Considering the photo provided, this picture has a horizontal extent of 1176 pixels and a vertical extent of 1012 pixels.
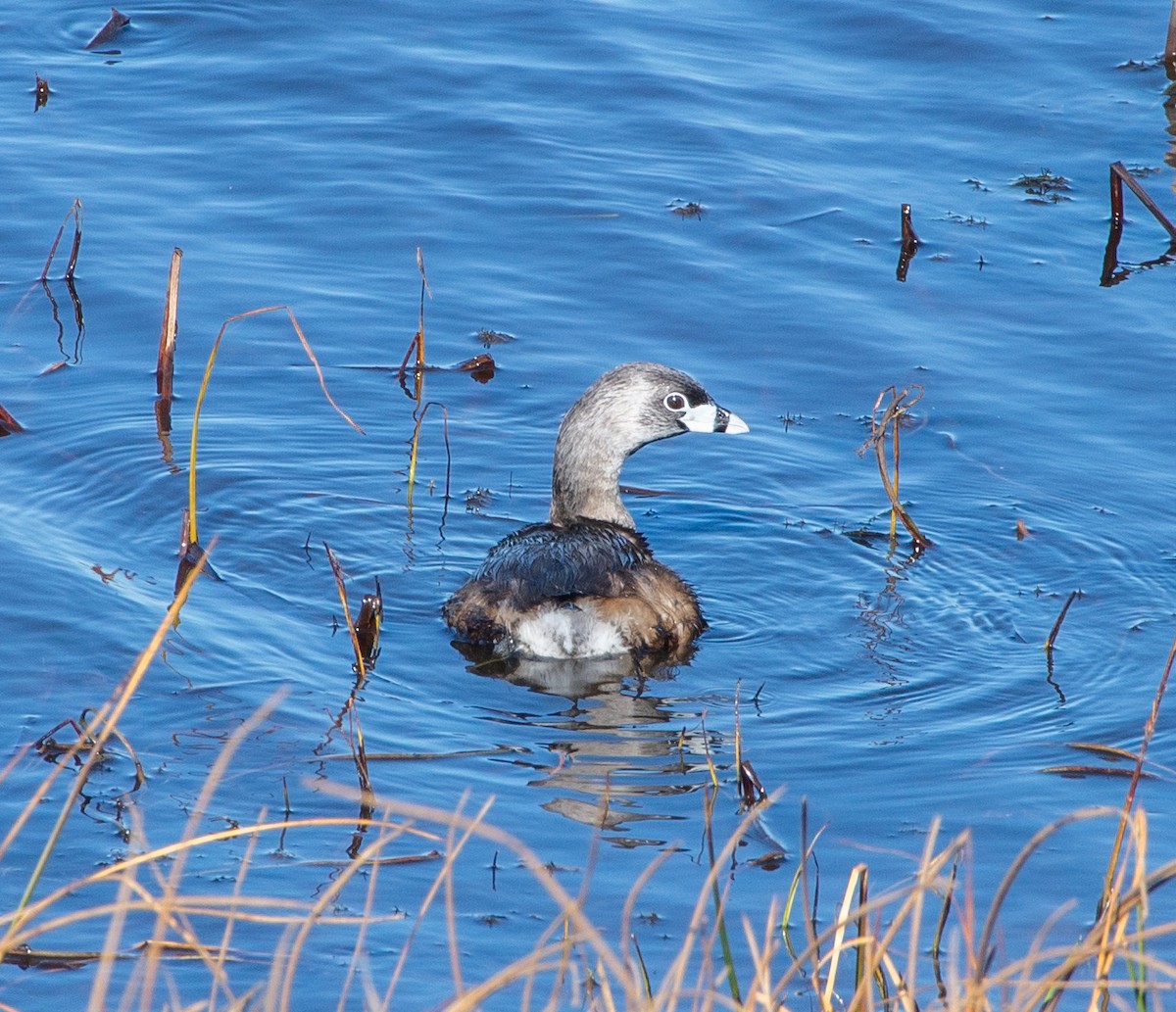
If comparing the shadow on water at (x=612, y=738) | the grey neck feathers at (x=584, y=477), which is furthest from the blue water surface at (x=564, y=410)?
the grey neck feathers at (x=584, y=477)

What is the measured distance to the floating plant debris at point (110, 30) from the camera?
513 inches

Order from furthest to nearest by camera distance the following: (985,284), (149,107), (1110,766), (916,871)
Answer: (149,107)
(985,284)
(1110,766)
(916,871)

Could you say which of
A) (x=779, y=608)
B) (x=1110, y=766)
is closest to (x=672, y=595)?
(x=779, y=608)

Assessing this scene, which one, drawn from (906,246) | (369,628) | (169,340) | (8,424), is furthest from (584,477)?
(906,246)

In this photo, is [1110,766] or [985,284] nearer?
[1110,766]

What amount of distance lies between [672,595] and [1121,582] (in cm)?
194

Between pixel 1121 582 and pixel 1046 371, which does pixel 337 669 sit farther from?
pixel 1046 371

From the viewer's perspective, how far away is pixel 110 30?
13.1 m

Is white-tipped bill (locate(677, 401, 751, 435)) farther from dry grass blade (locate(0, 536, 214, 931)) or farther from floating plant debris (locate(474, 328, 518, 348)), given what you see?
dry grass blade (locate(0, 536, 214, 931))

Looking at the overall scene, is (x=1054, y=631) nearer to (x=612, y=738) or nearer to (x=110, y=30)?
(x=612, y=738)

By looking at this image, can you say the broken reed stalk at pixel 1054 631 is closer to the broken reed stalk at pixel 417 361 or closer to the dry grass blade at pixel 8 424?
the broken reed stalk at pixel 417 361

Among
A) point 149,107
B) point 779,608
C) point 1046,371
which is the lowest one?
point 779,608

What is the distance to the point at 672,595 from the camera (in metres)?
7.29

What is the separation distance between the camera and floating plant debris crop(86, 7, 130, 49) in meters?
13.0
